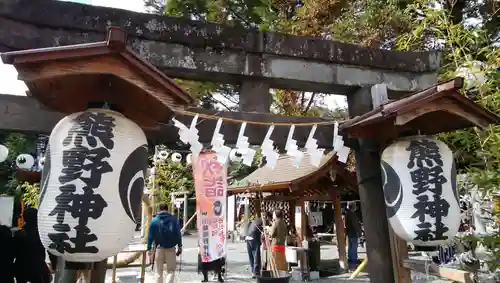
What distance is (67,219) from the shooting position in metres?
3.10

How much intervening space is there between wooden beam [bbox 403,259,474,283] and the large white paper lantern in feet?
12.4

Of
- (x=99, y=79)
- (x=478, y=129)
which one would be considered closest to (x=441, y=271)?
(x=478, y=129)

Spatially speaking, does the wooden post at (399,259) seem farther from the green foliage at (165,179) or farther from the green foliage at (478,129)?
the green foliage at (165,179)

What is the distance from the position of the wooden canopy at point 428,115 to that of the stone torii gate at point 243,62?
74 cm

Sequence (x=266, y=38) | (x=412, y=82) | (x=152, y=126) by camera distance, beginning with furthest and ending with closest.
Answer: (x=412, y=82), (x=266, y=38), (x=152, y=126)

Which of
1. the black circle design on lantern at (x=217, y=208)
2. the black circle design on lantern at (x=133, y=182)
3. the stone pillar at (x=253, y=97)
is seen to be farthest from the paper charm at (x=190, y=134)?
the black circle design on lantern at (x=217, y=208)

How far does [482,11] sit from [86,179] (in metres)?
13.7

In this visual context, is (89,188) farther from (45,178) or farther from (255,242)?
(255,242)

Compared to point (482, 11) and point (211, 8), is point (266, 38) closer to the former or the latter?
point (211, 8)

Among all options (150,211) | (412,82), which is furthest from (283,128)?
(150,211)

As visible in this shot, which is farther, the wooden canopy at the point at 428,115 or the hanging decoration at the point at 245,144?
the hanging decoration at the point at 245,144

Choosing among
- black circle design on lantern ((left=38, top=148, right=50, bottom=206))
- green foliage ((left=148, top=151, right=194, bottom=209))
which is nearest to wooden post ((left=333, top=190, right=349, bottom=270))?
green foliage ((left=148, top=151, right=194, bottom=209))

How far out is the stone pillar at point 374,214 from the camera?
5711 mm

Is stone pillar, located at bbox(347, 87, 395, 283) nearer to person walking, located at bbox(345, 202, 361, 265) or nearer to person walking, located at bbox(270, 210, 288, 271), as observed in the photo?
person walking, located at bbox(270, 210, 288, 271)
